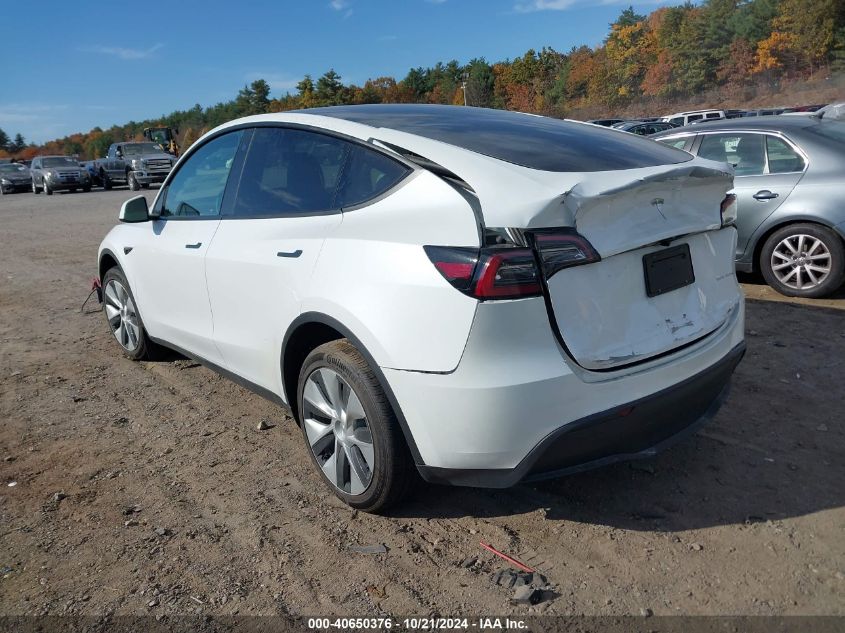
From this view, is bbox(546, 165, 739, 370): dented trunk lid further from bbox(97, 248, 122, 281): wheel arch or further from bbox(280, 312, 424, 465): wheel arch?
bbox(97, 248, 122, 281): wheel arch

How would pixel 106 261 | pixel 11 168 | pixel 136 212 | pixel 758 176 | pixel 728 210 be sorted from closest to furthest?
pixel 728 210, pixel 136 212, pixel 106 261, pixel 758 176, pixel 11 168

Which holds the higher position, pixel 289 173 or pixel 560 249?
pixel 289 173

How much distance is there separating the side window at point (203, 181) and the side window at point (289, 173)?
26 cm

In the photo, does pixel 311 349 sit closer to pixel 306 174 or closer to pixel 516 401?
pixel 306 174

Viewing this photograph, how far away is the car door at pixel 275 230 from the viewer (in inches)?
121

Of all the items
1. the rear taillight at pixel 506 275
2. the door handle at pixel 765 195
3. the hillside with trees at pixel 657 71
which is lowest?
the door handle at pixel 765 195

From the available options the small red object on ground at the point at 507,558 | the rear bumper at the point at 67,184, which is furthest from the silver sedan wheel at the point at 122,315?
the rear bumper at the point at 67,184

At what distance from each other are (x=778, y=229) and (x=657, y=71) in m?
78.0

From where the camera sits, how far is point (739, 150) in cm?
689

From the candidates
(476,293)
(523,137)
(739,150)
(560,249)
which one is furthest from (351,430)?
(739,150)

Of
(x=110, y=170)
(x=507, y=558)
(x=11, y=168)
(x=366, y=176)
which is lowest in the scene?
(x=507, y=558)

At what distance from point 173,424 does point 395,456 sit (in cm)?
200

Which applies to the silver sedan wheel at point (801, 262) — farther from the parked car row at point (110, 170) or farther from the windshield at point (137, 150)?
the windshield at point (137, 150)

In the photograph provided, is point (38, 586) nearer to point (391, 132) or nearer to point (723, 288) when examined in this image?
point (391, 132)
